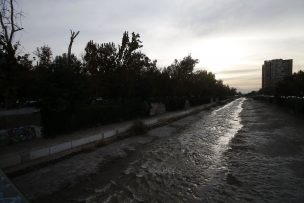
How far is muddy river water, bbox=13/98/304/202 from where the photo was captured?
341 inches

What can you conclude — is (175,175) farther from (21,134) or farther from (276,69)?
(276,69)

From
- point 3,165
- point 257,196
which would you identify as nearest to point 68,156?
point 3,165

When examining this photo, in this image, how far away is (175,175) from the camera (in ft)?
35.4

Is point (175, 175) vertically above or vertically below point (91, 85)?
below

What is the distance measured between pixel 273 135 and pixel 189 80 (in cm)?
4147

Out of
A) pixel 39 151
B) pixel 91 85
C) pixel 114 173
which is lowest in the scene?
pixel 114 173

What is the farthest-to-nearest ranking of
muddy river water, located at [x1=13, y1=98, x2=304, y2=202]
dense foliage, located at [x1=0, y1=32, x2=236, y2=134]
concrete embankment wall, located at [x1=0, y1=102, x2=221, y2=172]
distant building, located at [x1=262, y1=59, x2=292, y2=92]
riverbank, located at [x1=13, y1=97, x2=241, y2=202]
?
distant building, located at [x1=262, y1=59, x2=292, y2=92]
dense foliage, located at [x1=0, y1=32, x2=236, y2=134]
concrete embankment wall, located at [x1=0, y1=102, x2=221, y2=172]
riverbank, located at [x1=13, y1=97, x2=241, y2=202]
muddy river water, located at [x1=13, y1=98, x2=304, y2=202]

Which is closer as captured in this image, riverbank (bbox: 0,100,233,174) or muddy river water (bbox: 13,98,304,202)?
muddy river water (bbox: 13,98,304,202)

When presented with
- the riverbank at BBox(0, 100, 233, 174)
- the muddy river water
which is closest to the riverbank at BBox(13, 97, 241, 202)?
the muddy river water

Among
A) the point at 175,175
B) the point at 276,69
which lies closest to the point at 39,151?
the point at 175,175

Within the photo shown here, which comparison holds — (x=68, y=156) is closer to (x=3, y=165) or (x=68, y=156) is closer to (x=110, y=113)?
(x=3, y=165)

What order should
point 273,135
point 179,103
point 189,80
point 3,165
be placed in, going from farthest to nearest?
1. point 189,80
2. point 179,103
3. point 273,135
4. point 3,165

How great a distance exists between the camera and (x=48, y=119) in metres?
19.1

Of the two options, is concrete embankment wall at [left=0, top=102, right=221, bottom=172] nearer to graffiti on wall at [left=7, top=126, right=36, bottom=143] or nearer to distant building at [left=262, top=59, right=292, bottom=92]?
graffiti on wall at [left=7, top=126, right=36, bottom=143]
